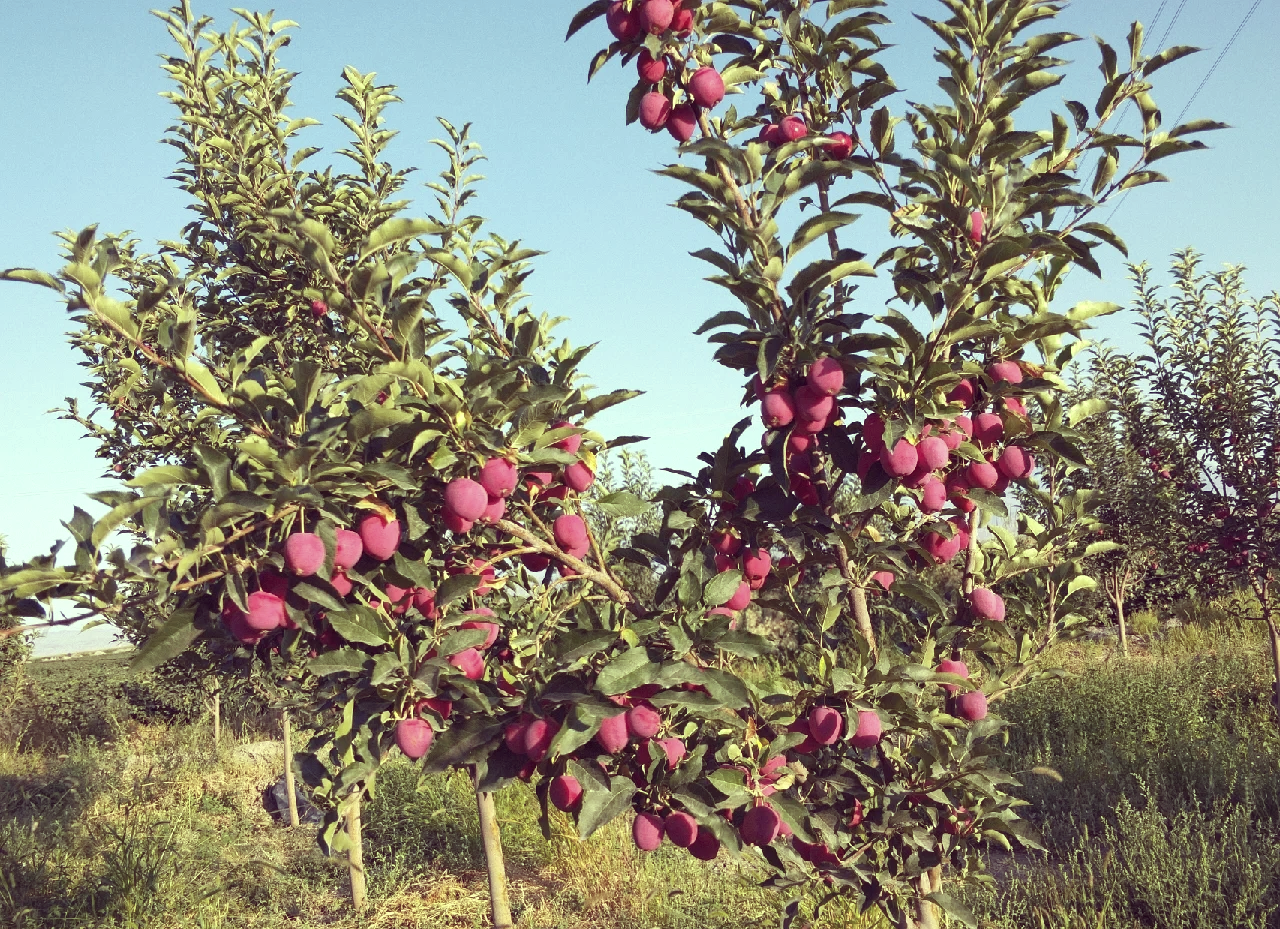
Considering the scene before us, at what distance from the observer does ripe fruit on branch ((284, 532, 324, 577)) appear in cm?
174

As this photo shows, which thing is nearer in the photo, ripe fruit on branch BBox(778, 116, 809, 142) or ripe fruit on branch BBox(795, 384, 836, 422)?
ripe fruit on branch BBox(795, 384, 836, 422)

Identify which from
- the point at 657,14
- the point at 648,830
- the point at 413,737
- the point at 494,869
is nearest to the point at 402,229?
the point at 657,14

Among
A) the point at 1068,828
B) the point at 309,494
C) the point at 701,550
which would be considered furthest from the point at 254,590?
the point at 1068,828

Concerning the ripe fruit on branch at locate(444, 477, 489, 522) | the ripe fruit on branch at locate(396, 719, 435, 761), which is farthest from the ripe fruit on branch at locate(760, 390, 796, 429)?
the ripe fruit on branch at locate(396, 719, 435, 761)

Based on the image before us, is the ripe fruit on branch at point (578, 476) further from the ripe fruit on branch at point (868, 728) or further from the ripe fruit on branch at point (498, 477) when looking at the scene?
the ripe fruit on branch at point (868, 728)

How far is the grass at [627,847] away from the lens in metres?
4.50

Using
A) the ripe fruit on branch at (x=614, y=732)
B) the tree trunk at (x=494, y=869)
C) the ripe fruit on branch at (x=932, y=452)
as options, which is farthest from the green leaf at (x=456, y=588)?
the tree trunk at (x=494, y=869)

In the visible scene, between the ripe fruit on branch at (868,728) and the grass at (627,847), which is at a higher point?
the ripe fruit on branch at (868,728)

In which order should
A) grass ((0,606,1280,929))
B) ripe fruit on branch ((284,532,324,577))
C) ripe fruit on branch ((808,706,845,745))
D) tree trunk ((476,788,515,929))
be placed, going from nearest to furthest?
ripe fruit on branch ((284,532,324,577)) → ripe fruit on branch ((808,706,845,745)) → grass ((0,606,1280,929)) → tree trunk ((476,788,515,929))

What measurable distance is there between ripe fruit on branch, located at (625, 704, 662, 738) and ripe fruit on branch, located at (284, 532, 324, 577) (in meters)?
0.72

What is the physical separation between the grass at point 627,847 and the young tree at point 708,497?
1.81 metres

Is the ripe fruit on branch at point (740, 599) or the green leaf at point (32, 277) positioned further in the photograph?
the ripe fruit on branch at point (740, 599)

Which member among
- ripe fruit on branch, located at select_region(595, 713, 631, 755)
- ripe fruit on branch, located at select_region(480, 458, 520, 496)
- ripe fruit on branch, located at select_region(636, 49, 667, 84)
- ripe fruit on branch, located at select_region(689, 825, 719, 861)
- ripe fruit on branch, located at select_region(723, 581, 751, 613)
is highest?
ripe fruit on branch, located at select_region(636, 49, 667, 84)

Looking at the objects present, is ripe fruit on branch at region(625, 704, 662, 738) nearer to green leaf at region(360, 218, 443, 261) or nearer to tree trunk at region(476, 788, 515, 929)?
green leaf at region(360, 218, 443, 261)
